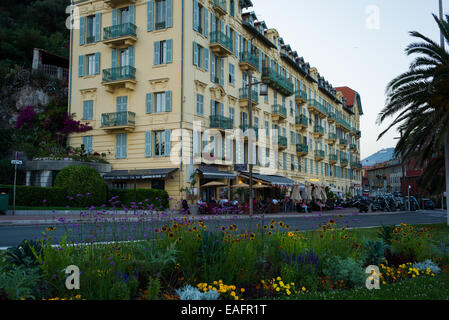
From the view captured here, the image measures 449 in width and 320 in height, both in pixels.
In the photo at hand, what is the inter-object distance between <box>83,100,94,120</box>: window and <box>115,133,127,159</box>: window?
11.0 feet

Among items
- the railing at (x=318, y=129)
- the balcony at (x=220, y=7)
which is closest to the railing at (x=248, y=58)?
the balcony at (x=220, y=7)

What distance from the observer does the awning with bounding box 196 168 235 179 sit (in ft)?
92.8

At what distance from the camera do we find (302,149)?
155 feet

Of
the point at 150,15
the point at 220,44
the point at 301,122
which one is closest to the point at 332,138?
the point at 301,122

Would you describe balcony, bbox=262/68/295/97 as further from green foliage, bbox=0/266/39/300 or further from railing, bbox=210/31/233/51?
green foliage, bbox=0/266/39/300

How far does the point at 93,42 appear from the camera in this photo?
105 feet

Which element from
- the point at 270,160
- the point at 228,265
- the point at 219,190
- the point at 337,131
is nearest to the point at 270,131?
the point at 270,160

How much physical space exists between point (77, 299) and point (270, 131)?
122ft

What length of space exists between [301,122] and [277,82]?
8.22 metres

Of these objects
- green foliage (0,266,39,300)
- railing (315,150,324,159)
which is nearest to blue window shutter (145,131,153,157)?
green foliage (0,266,39,300)

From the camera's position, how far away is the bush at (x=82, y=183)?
23828 millimetres

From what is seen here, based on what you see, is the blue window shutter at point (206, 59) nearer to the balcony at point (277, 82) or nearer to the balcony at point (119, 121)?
the balcony at point (119, 121)

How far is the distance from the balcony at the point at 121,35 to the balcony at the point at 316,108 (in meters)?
28.1
